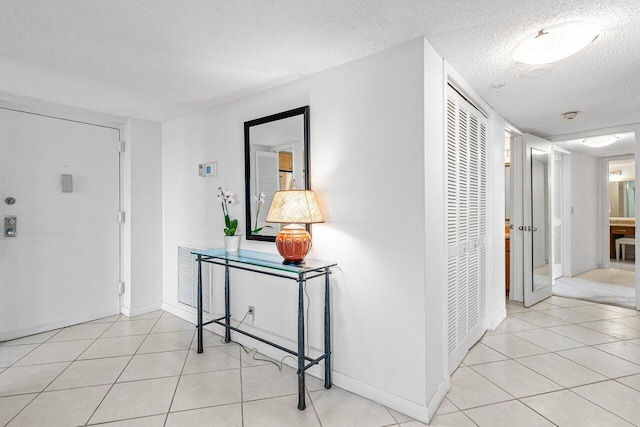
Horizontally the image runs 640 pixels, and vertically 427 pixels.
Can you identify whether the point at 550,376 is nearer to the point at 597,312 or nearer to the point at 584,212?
the point at 597,312

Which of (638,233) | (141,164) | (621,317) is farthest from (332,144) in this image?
(638,233)

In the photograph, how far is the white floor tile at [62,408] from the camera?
1.80 m

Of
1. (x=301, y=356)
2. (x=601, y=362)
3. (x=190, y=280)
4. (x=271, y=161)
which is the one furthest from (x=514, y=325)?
(x=190, y=280)

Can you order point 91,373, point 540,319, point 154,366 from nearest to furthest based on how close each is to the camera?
point 91,373 → point 154,366 → point 540,319

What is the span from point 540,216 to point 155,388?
4299mm

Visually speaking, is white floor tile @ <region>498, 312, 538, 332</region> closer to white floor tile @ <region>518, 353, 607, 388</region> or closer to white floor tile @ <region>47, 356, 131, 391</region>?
white floor tile @ <region>518, 353, 607, 388</region>

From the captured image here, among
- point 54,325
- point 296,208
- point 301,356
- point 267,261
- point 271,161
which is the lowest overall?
point 54,325

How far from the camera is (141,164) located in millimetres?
3557

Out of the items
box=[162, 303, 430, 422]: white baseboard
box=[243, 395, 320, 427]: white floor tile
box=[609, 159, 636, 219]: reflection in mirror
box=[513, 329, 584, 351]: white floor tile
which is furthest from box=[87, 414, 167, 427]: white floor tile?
box=[609, 159, 636, 219]: reflection in mirror

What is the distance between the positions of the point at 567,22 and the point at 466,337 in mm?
2128

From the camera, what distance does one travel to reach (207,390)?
2.10 m

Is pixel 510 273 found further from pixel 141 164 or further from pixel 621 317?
pixel 141 164

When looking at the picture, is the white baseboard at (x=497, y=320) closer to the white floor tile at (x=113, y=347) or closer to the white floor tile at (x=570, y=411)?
the white floor tile at (x=570, y=411)

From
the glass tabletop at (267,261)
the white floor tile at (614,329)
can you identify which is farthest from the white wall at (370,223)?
the white floor tile at (614,329)
